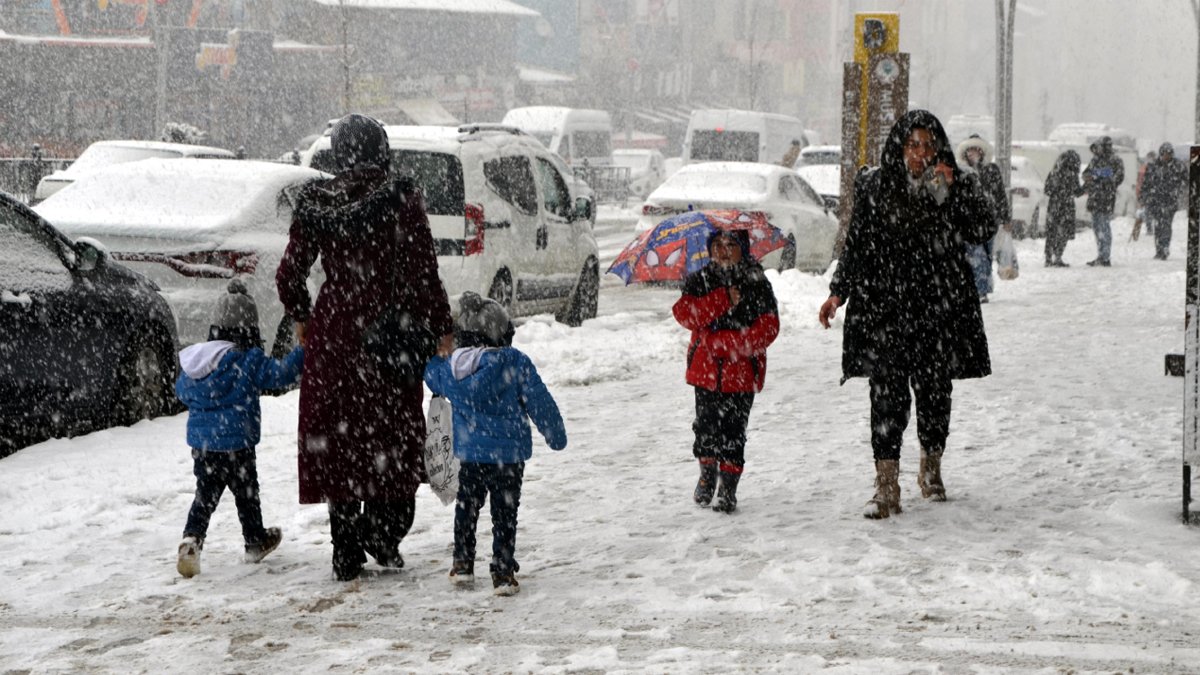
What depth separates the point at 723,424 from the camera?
6.94m

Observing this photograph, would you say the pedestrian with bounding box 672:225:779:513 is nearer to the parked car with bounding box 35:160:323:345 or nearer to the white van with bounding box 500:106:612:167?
the parked car with bounding box 35:160:323:345

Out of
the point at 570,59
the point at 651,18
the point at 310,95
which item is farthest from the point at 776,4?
the point at 310,95

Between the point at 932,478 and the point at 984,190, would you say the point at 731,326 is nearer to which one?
the point at 932,478

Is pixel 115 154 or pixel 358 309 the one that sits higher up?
pixel 115 154

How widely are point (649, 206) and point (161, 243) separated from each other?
31.9 feet

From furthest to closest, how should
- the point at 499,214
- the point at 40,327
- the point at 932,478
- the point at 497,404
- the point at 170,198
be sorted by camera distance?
the point at 499,214
the point at 170,198
the point at 40,327
the point at 932,478
the point at 497,404

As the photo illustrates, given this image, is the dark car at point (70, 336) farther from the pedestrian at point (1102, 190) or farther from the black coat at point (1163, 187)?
the black coat at point (1163, 187)

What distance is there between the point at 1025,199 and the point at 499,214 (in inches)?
723

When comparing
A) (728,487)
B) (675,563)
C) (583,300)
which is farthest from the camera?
(583,300)

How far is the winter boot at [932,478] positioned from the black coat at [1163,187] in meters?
18.3

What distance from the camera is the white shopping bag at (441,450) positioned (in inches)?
225

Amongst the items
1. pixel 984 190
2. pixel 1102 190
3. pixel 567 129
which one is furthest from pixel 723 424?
pixel 567 129

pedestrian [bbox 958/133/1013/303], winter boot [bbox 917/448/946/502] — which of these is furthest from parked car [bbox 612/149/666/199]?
winter boot [bbox 917/448/946/502]

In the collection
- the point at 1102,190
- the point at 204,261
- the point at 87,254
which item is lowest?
the point at 204,261
